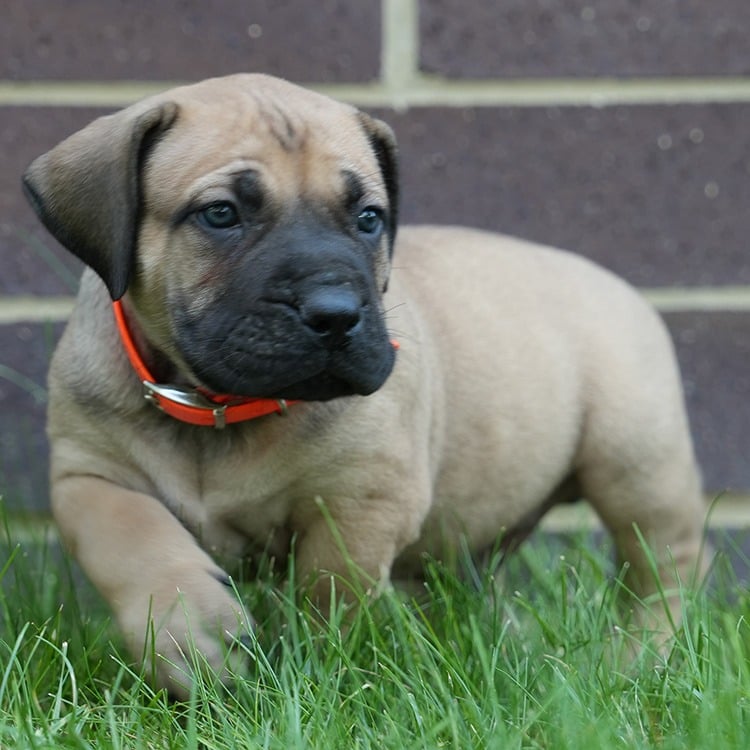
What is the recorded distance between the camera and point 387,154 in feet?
10.7

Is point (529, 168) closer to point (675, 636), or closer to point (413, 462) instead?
point (413, 462)

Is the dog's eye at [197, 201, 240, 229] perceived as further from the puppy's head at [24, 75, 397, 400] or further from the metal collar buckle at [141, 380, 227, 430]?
the metal collar buckle at [141, 380, 227, 430]

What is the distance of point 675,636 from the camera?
279cm

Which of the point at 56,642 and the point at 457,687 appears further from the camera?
the point at 56,642

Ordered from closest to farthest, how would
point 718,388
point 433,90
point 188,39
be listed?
point 188,39 → point 433,90 → point 718,388

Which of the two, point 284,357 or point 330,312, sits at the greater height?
point 330,312

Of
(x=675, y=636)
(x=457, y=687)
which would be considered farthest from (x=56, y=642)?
(x=675, y=636)

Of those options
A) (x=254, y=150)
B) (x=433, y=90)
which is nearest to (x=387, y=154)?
(x=254, y=150)

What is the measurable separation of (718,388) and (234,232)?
89.3 inches

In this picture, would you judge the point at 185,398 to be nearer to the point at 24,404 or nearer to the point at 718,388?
the point at 24,404

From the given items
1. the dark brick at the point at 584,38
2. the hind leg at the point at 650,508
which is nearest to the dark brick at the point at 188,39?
the dark brick at the point at 584,38

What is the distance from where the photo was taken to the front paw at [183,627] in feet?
8.55

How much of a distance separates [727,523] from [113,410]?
2392 millimetres

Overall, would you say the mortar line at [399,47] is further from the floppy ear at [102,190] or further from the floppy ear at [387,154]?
the floppy ear at [102,190]
